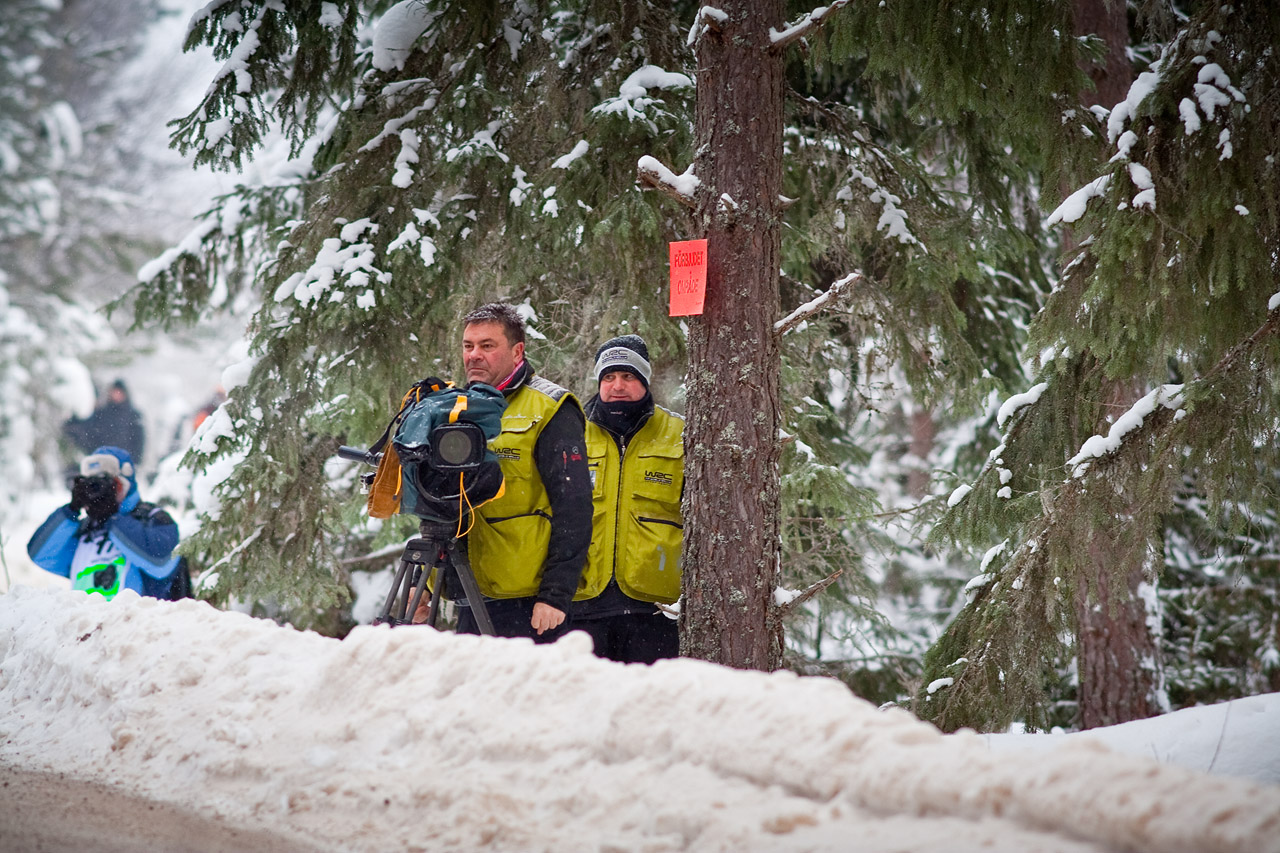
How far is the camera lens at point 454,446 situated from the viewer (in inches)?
140

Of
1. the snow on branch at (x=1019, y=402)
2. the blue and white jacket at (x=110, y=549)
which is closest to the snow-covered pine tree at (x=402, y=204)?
the blue and white jacket at (x=110, y=549)

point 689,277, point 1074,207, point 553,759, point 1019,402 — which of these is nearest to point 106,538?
point 689,277

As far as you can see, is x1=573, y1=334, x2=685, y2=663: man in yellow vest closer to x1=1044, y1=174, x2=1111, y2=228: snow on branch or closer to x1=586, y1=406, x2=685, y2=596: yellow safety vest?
x1=586, y1=406, x2=685, y2=596: yellow safety vest

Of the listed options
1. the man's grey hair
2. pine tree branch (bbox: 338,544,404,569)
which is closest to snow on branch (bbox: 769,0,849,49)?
the man's grey hair

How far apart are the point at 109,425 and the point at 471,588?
11.4 m

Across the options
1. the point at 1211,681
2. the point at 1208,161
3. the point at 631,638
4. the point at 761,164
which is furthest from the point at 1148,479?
the point at 1211,681

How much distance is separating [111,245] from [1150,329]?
15.3 m

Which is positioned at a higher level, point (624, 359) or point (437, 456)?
point (624, 359)

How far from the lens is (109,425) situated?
12914 mm

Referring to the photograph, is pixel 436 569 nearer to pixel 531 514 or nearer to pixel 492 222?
pixel 531 514

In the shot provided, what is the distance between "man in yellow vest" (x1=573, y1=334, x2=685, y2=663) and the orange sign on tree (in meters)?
0.53

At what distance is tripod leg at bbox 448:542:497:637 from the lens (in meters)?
3.68

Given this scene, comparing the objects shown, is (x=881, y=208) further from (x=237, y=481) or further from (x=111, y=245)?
(x=111, y=245)

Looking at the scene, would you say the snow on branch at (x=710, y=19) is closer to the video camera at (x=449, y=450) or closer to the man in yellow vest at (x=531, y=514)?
the man in yellow vest at (x=531, y=514)
